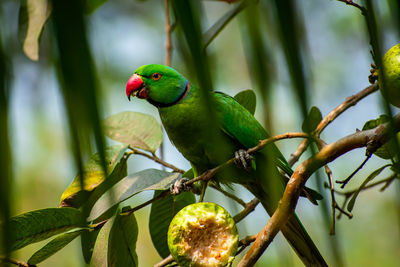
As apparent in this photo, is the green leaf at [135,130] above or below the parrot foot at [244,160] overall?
above

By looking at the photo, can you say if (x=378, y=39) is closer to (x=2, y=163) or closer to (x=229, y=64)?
(x=2, y=163)

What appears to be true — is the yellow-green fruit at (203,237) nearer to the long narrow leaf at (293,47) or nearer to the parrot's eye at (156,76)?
the long narrow leaf at (293,47)

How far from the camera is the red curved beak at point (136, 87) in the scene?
238 cm

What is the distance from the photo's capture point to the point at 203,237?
133cm

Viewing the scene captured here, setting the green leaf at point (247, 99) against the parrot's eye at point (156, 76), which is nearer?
the green leaf at point (247, 99)

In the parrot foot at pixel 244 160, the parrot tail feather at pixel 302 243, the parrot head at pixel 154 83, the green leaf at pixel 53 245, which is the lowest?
the parrot tail feather at pixel 302 243

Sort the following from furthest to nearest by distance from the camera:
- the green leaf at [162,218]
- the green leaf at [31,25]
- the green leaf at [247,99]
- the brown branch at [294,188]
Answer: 1. the green leaf at [247,99]
2. the green leaf at [162,218]
3. the green leaf at [31,25]
4. the brown branch at [294,188]

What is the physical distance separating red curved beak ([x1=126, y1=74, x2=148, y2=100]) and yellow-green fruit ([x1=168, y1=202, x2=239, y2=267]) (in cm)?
122

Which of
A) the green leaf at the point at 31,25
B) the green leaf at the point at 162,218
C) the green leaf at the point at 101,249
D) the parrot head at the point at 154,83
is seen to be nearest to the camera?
the green leaf at the point at 101,249

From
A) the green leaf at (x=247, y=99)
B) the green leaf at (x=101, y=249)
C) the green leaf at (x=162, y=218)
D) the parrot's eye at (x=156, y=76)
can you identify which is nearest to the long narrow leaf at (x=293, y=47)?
the green leaf at (x=101, y=249)

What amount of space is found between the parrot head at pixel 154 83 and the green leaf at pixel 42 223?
3.53 ft

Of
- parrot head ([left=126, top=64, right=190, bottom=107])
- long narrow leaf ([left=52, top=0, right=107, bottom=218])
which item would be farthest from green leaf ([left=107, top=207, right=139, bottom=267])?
long narrow leaf ([left=52, top=0, right=107, bottom=218])

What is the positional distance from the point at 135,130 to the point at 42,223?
732mm

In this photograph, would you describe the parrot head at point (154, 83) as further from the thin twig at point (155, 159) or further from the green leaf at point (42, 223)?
the green leaf at point (42, 223)
